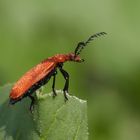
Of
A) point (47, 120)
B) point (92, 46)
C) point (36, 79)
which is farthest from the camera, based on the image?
point (92, 46)

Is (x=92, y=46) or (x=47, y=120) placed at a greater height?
(x=92, y=46)

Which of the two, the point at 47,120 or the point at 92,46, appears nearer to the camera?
the point at 47,120

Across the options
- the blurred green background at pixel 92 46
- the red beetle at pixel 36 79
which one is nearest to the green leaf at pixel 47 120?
the red beetle at pixel 36 79

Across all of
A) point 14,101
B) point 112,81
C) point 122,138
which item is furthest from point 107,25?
point 14,101

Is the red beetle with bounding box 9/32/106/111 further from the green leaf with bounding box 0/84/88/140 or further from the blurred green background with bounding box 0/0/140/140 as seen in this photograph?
the blurred green background with bounding box 0/0/140/140

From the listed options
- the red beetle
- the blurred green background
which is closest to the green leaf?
the red beetle

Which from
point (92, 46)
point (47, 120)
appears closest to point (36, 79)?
point (47, 120)

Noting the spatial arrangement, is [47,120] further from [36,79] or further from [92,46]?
[92,46]
